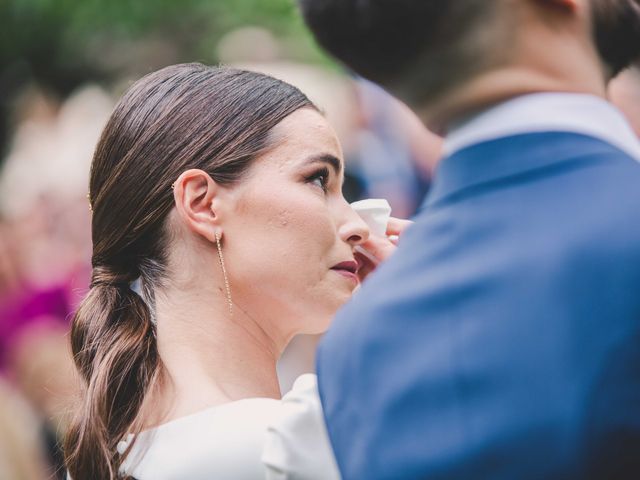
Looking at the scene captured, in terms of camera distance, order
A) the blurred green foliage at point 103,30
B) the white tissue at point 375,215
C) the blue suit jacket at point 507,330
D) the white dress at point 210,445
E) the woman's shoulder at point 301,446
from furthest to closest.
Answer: the blurred green foliage at point 103,30 < the white tissue at point 375,215 < the white dress at point 210,445 < the woman's shoulder at point 301,446 < the blue suit jacket at point 507,330

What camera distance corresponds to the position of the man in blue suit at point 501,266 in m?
1.23

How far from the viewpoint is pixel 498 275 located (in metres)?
1.31

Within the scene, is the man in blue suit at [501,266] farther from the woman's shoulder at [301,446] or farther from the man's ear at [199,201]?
the man's ear at [199,201]

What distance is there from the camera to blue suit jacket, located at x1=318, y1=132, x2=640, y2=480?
123 centimetres

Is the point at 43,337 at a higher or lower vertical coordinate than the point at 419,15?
lower

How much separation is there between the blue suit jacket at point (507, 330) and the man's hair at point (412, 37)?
112 millimetres

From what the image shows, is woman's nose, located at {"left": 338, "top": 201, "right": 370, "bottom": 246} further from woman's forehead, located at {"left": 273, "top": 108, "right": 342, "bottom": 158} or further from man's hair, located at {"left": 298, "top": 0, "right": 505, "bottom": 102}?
man's hair, located at {"left": 298, "top": 0, "right": 505, "bottom": 102}

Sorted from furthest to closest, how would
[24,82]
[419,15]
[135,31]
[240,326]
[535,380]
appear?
1. [24,82]
2. [135,31]
3. [240,326]
4. [419,15]
5. [535,380]

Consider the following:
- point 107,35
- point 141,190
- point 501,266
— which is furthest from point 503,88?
point 107,35

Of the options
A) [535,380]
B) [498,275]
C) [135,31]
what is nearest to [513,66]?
[498,275]

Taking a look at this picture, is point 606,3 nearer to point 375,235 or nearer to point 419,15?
point 419,15

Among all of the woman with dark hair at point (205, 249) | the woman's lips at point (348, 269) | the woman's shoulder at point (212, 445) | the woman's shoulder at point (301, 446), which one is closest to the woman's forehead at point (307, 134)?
the woman with dark hair at point (205, 249)

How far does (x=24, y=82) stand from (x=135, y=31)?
6.53 feet

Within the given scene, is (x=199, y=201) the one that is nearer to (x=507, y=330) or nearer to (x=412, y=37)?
(x=412, y=37)
